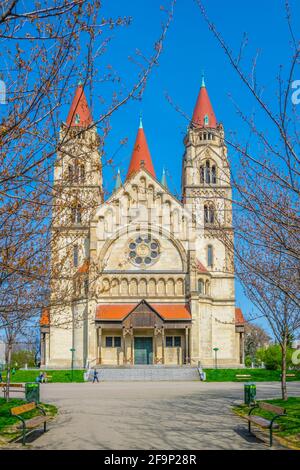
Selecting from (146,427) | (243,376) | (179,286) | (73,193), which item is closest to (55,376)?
(179,286)

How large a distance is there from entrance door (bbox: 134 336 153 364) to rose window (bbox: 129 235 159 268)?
256 inches

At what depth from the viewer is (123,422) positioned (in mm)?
16016

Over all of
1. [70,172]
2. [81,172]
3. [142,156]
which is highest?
[142,156]

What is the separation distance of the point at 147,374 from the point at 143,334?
18.9ft

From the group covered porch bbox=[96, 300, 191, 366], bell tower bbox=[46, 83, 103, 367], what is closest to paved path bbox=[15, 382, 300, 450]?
bell tower bbox=[46, 83, 103, 367]

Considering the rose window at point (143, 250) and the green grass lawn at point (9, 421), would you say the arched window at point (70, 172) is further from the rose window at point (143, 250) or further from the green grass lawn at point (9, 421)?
the rose window at point (143, 250)

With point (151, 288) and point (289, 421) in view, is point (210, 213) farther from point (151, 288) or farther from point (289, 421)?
point (289, 421)

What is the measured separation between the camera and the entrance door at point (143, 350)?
5019 cm

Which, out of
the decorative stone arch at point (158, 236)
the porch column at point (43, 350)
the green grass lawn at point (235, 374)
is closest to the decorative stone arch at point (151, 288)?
the decorative stone arch at point (158, 236)

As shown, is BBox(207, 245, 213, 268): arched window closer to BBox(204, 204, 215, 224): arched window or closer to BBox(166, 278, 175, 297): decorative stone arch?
BBox(204, 204, 215, 224): arched window

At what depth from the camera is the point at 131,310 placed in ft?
162
